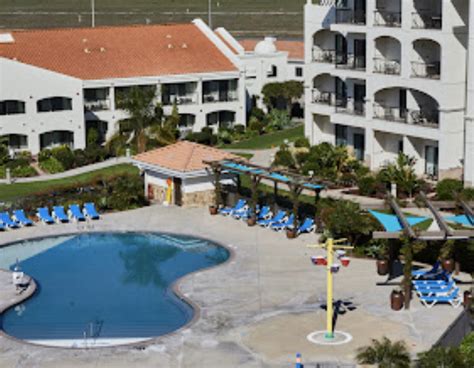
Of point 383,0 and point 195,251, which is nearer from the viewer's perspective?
point 195,251

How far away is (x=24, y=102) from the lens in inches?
2702

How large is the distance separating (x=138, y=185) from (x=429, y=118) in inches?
635

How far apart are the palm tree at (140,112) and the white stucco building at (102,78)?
362 cm

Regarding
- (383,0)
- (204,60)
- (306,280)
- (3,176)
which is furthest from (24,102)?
(306,280)

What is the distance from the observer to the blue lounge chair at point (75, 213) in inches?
2050

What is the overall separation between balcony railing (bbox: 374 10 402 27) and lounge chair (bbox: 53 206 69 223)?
20.8m

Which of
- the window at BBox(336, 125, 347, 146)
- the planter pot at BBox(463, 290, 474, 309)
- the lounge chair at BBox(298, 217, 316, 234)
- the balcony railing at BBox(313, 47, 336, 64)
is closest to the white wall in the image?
the balcony railing at BBox(313, 47, 336, 64)

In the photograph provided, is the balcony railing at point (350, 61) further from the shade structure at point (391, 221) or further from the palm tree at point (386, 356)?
the palm tree at point (386, 356)

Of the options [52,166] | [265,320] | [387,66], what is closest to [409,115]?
[387,66]

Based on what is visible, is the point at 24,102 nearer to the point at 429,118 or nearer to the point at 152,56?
the point at 152,56

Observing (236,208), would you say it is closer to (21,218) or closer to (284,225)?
(284,225)

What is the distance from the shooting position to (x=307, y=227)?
159 feet

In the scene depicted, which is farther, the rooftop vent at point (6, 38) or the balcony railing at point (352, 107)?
the rooftop vent at point (6, 38)

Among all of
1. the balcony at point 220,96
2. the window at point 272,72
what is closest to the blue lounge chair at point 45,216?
the balcony at point 220,96
